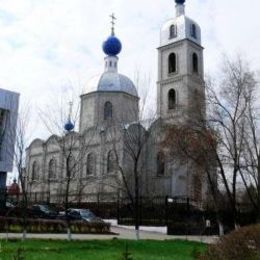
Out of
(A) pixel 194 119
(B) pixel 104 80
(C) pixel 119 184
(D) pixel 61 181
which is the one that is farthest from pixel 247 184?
(B) pixel 104 80

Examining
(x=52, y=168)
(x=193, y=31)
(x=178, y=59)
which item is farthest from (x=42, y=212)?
(x=193, y=31)

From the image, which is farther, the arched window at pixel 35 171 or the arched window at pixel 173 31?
the arched window at pixel 35 171

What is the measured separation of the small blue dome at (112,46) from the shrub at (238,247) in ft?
145

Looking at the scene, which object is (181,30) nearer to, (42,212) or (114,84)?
(114,84)

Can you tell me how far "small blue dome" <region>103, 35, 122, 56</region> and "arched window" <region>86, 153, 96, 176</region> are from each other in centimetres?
1252

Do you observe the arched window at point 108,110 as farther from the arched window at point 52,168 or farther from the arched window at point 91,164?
the arched window at point 52,168

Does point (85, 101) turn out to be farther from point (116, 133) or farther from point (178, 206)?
point (178, 206)

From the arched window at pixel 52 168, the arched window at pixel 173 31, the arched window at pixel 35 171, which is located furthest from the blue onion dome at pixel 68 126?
the arched window at pixel 35 171

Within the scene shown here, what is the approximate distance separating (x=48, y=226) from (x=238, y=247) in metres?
16.1

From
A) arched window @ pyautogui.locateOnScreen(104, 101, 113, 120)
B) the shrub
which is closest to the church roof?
arched window @ pyautogui.locateOnScreen(104, 101, 113, 120)

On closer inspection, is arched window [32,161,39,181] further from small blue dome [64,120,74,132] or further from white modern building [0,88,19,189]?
small blue dome [64,120,74,132]

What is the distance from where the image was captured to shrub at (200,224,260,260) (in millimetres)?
6324

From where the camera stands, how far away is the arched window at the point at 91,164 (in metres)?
43.2

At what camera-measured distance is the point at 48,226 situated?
21.4m
